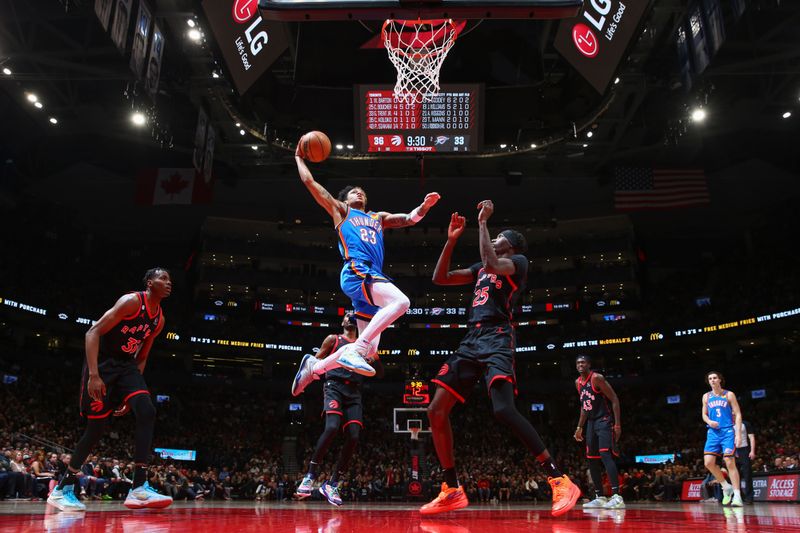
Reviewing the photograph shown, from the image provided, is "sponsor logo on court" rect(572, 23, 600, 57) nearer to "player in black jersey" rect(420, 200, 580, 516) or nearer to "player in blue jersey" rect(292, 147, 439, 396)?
"player in blue jersey" rect(292, 147, 439, 396)

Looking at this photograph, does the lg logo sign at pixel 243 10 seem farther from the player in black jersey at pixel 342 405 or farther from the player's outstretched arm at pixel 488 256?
the player's outstretched arm at pixel 488 256

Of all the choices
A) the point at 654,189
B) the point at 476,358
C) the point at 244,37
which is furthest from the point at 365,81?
the point at 654,189

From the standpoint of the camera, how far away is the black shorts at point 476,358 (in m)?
5.26

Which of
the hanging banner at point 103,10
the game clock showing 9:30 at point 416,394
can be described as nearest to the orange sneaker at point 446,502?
the hanging banner at point 103,10

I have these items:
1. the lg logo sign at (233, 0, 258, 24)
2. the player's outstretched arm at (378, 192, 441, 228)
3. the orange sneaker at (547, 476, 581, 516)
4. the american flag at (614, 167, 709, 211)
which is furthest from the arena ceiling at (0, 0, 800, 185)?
the orange sneaker at (547, 476, 581, 516)

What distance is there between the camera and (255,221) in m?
38.1

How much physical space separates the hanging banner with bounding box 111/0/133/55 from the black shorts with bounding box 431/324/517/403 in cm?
1253

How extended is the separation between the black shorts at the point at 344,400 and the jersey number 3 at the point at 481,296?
2948 mm

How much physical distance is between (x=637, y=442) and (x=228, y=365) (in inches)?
947

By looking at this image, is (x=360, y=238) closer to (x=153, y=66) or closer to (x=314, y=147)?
(x=314, y=147)

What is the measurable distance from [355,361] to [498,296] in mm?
1393

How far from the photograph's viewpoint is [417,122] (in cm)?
1688

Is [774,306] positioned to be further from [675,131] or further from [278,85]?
[278,85]

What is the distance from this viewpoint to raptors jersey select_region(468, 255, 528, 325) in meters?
5.46
